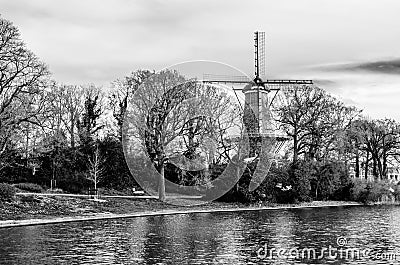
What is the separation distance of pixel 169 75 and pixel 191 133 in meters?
5.93

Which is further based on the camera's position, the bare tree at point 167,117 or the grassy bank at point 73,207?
the bare tree at point 167,117

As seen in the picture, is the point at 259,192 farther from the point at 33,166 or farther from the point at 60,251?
the point at 60,251

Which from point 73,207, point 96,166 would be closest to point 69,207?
point 73,207

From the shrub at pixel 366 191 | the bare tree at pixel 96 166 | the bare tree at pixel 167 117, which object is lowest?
the shrub at pixel 366 191

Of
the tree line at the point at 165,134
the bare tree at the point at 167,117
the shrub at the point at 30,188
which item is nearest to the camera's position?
the tree line at the point at 165,134

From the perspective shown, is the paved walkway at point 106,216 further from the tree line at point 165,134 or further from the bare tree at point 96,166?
the bare tree at point 96,166

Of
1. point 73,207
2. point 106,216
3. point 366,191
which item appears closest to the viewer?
point 106,216

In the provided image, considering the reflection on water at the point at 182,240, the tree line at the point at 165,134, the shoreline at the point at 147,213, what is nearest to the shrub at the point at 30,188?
the tree line at the point at 165,134

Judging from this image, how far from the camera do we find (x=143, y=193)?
2424 inches

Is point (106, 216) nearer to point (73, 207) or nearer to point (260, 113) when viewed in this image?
point (73, 207)

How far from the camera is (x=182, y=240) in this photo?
27.2m

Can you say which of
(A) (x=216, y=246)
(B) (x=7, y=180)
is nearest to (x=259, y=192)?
(B) (x=7, y=180)

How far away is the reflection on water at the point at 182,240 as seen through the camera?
69.2 ft

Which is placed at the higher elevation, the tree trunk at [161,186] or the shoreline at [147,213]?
the tree trunk at [161,186]
